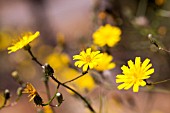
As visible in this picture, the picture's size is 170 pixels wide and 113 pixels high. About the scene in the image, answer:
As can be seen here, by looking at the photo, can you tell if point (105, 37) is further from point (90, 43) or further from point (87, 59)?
point (87, 59)

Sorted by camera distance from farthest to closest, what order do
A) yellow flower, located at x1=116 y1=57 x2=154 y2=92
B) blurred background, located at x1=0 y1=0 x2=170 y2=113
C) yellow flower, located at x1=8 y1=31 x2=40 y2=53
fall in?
blurred background, located at x1=0 y1=0 x2=170 y2=113 < yellow flower, located at x1=8 y1=31 x2=40 y2=53 < yellow flower, located at x1=116 y1=57 x2=154 y2=92

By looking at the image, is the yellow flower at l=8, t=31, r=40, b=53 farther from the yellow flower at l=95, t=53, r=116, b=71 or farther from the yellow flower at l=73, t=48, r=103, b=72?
the yellow flower at l=95, t=53, r=116, b=71

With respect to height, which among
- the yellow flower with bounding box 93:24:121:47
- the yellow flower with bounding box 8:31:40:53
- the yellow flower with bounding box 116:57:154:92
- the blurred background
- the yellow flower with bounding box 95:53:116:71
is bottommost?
the blurred background

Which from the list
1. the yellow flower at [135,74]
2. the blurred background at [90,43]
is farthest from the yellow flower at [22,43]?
the yellow flower at [135,74]

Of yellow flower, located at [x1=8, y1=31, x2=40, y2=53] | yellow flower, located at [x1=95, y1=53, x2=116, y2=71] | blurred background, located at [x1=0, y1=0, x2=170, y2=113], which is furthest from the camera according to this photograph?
blurred background, located at [x1=0, y1=0, x2=170, y2=113]

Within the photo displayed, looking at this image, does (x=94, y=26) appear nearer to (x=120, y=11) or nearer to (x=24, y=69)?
(x=120, y=11)

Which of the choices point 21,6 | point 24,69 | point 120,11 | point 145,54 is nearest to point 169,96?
point 145,54

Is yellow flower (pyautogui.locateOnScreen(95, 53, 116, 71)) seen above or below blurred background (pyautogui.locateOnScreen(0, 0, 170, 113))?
above

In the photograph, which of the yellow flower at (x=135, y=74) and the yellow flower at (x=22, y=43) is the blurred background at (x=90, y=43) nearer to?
the yellow flower at (x=22, y=43)

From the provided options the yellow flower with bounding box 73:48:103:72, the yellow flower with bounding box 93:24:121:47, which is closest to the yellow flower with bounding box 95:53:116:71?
the yellow flower with bounding box 93:24:121:47
